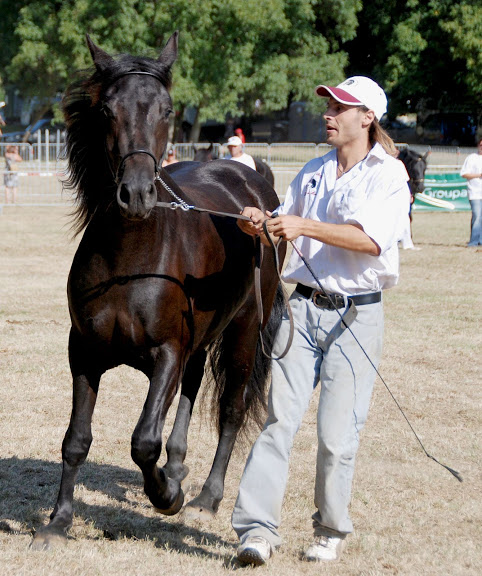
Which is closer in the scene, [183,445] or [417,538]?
[417,538]

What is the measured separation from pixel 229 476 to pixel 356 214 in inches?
91.9

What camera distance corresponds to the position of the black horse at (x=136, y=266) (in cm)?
394

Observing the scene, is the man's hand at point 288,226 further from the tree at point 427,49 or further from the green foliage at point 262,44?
the tree at point 427,49

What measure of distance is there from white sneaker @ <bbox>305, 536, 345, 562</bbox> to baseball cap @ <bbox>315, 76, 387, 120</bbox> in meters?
1.94

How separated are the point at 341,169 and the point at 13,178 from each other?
22.3m

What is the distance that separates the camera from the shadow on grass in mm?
4492

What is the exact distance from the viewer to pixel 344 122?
3.96m

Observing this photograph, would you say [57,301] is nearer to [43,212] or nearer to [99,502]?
[99,502]

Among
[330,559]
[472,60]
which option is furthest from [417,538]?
[472,60]

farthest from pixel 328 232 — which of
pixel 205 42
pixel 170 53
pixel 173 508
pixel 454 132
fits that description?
pixel 454 132

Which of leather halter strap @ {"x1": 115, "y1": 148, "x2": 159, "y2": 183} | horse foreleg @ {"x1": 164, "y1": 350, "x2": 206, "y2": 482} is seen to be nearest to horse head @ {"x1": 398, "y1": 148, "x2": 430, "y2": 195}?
horse foreleg @ {"x1": 164, "y1": 350, "x2": 206, "y2": 482}

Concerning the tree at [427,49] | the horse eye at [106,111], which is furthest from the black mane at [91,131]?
the tree at [427,49]

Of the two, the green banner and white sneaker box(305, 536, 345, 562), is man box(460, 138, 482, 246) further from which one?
white sneaker box(305, 536, 345, 562)

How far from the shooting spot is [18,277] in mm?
12891
